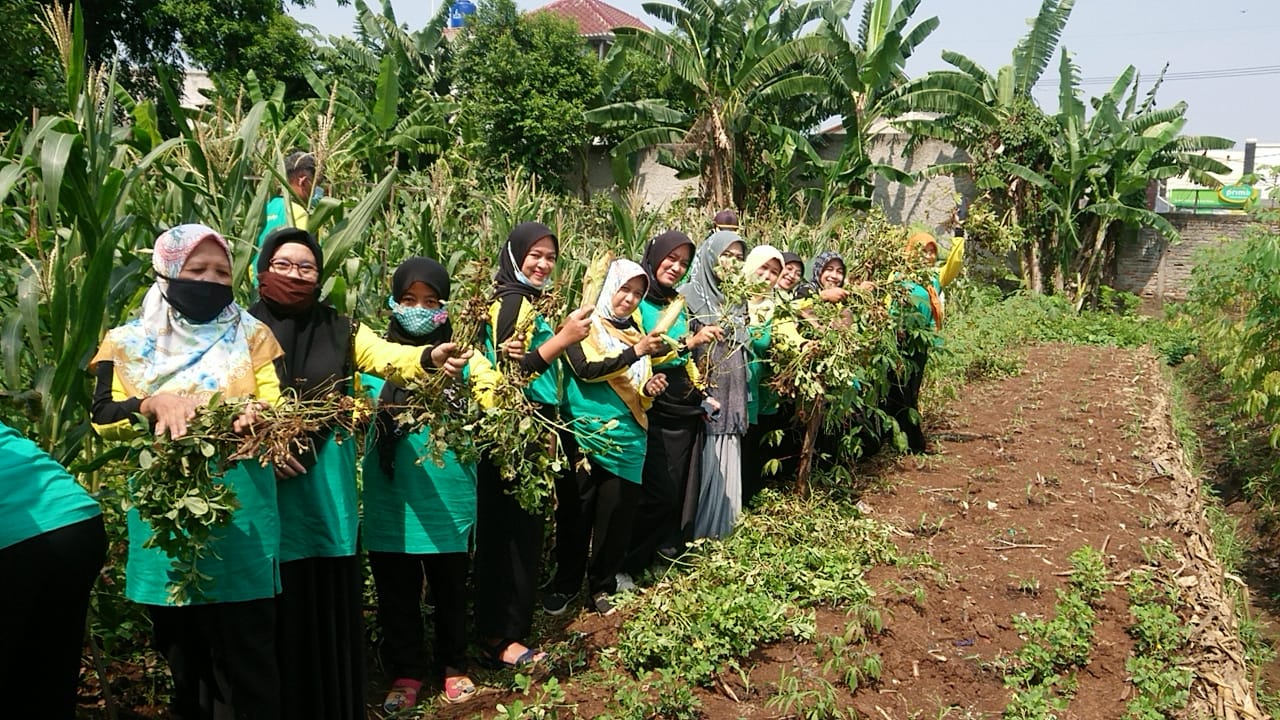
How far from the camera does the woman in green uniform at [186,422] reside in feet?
6.99

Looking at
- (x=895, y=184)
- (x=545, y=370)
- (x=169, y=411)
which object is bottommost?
(x=545, y=370)

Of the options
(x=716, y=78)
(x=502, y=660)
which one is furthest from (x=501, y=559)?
(x=716, y=78)

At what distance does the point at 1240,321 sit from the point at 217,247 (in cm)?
791

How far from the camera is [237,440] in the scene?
2.07 metres

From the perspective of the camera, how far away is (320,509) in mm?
2422

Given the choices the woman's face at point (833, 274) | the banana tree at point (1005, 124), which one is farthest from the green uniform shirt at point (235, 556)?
the banana tree at point (1005, 124)

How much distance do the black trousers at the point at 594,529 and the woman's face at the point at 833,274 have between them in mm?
1901

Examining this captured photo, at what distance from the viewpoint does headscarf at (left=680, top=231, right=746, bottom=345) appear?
4.05 m

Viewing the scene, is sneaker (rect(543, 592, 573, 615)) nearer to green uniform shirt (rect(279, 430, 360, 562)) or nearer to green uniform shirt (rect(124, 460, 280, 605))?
green uniform shirt (rect(279, 430, 360, 562))

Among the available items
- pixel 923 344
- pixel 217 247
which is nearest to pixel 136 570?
pixel 217 247

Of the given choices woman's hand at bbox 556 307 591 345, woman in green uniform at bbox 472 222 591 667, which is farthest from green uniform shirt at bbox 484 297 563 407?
woman's hand at bbox 556 307 591 345

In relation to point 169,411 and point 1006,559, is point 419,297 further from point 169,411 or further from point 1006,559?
point 1006,559

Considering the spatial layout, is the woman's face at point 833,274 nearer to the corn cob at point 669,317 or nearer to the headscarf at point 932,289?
the headscarf at point 932,289

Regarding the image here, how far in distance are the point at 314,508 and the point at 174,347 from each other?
20.4 inches
